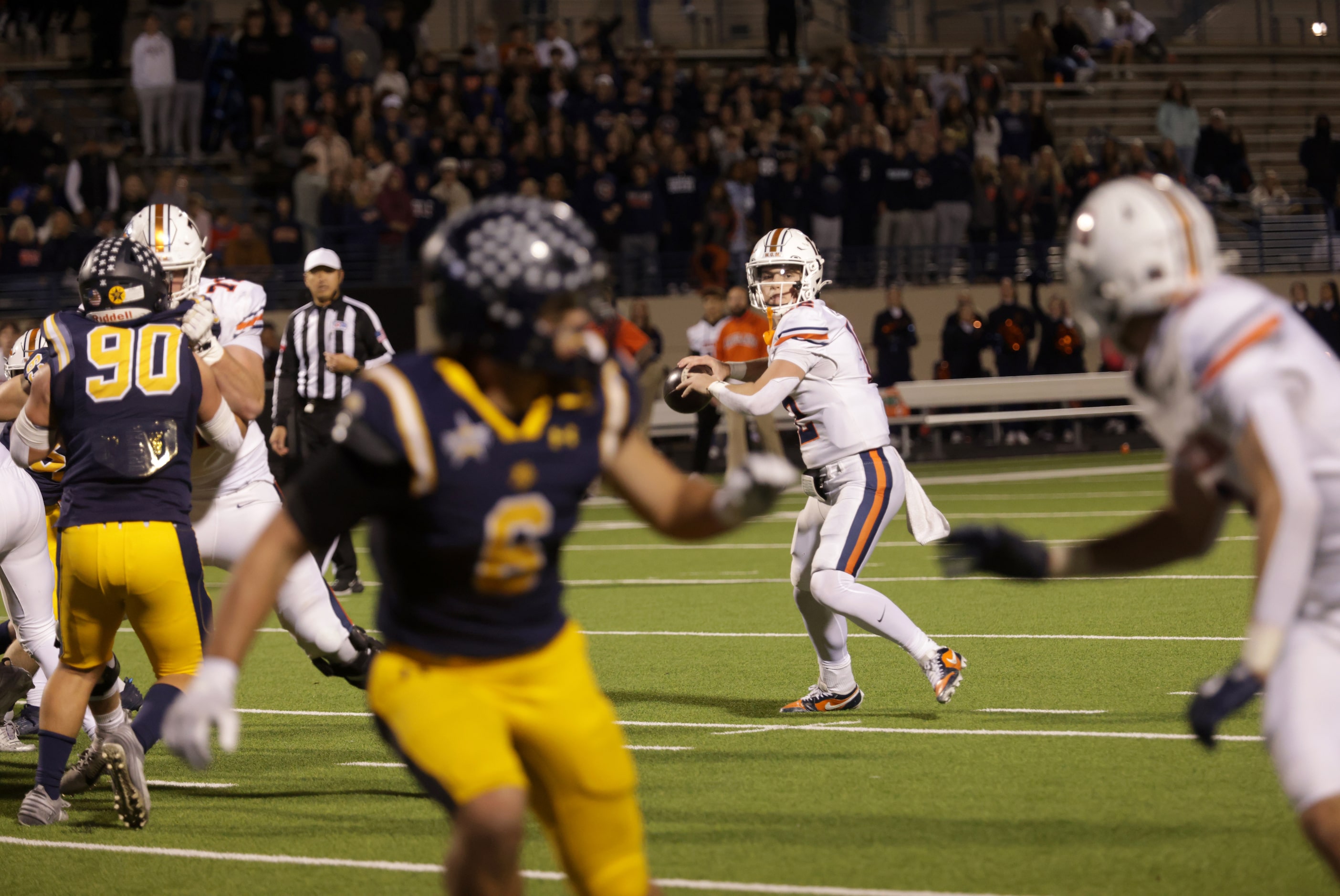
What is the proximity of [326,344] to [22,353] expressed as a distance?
3582mm

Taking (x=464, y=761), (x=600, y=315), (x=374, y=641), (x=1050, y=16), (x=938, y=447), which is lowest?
(x=938, y=447)

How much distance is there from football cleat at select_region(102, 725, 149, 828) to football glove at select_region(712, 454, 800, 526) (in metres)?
2.90

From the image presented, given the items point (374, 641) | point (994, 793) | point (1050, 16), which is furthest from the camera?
point (1050, 16)

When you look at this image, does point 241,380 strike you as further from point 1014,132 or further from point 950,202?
point 1014,132

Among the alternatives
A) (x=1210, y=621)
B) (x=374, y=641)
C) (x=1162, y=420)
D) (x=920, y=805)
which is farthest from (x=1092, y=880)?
(x=1210, y=621)

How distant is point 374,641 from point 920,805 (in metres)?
2.13

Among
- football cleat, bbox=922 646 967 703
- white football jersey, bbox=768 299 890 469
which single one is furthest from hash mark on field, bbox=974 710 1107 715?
white football jersey, bbox=768 299 890 469

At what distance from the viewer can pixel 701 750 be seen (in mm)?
6645

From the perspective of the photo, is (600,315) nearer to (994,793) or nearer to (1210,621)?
(994,793)

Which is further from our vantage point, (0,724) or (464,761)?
(0,724)

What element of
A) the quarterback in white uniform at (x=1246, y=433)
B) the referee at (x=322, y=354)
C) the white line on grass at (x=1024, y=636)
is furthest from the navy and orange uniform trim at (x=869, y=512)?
the referee at (x=322, y=354)

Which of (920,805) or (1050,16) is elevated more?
(1050,16)

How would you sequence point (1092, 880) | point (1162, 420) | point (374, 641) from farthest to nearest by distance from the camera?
point (374, 641) < point (1092, 880) < point (1162, 420)

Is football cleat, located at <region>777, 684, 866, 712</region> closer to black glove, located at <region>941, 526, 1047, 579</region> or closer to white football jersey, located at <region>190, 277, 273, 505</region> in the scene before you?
white football jersey, located at <region>190, 277, 273, 505</region>
